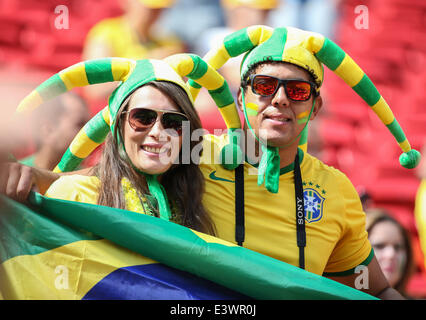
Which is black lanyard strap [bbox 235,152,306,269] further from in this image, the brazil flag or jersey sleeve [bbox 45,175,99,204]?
jersey sleeve [bbox 45,175,99,204]

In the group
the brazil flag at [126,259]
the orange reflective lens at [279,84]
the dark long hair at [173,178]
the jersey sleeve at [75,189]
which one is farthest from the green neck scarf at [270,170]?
the jersey sleeve at [75,189]

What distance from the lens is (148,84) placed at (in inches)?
81.2

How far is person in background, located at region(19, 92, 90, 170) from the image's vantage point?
3.23 meters

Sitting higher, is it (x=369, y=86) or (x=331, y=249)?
(x=369, y=86)

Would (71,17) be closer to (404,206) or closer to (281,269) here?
(404,206)

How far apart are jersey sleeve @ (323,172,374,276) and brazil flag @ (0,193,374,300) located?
1.55 ft

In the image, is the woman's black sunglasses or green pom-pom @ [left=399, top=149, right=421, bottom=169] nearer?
the woman's black sunglasses

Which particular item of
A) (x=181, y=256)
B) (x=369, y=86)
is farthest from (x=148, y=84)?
(x=369, y=86)

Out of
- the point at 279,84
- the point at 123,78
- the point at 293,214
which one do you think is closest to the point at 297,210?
the point at 293,214

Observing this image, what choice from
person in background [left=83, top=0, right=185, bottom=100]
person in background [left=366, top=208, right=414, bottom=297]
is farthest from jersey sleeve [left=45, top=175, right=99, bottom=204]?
person in background [left=83, top=0, right=185, bottom=100]

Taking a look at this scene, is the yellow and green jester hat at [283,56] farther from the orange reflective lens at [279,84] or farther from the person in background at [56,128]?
the person in background at [56,128]

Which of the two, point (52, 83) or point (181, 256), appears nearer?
point (181, 256)

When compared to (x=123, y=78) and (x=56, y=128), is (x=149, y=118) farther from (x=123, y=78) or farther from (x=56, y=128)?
(x=56, y=128)
